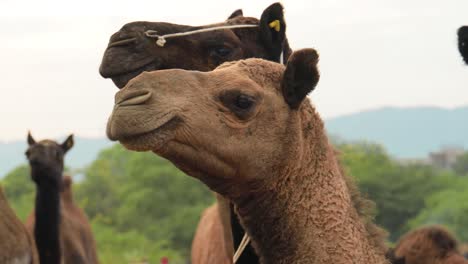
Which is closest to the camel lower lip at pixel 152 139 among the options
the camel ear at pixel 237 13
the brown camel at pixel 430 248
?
the camel ear at pixel 237 13

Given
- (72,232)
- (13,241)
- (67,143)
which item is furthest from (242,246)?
(72,232)

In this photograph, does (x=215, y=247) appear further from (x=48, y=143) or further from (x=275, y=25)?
(x=48, y=143)

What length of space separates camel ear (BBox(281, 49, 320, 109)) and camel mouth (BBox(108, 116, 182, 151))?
53cm

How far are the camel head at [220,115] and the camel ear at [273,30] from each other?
4.79ft

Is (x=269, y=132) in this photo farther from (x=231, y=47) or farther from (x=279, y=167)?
(x=231, y=47)

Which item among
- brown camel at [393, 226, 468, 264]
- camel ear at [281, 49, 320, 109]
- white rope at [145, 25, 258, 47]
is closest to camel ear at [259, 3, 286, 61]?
white rope at [145, 25, 258, 47]

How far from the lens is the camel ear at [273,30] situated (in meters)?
6.28

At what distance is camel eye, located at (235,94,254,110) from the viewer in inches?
181

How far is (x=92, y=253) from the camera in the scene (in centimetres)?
1493

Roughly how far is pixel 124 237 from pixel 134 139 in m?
30.1

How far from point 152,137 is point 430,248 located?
4.64 metres

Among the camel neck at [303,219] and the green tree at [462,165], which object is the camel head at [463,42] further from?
the green tree at [462,165]

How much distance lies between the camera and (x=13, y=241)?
1045 cm

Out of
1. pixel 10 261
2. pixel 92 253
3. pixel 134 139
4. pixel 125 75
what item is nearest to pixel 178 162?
pixel 134 139
